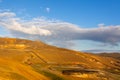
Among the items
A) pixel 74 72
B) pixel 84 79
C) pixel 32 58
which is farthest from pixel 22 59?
pixel 84 79

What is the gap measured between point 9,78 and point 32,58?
99555 mm

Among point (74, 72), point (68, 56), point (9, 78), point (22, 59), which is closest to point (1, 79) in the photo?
point (9, 78)

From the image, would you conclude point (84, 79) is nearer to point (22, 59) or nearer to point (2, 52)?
point (22, 59)

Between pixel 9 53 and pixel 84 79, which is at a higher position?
pixel 9 53

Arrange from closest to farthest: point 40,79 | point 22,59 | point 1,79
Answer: point 1,79 → point 40,79 → point 22,59

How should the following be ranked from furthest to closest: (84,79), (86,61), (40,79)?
(86,61)
(84,79)
(40,79)

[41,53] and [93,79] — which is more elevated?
[41,53]

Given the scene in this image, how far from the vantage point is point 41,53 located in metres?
167

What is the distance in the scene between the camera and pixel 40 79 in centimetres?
6900

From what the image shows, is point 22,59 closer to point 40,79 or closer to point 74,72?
point 74,72

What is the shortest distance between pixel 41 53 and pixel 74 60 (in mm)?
18651

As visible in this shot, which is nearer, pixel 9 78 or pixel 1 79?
pixel 1 79

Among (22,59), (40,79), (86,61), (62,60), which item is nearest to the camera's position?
(40,79)

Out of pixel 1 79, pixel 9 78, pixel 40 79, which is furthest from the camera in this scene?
pixel 40 79
